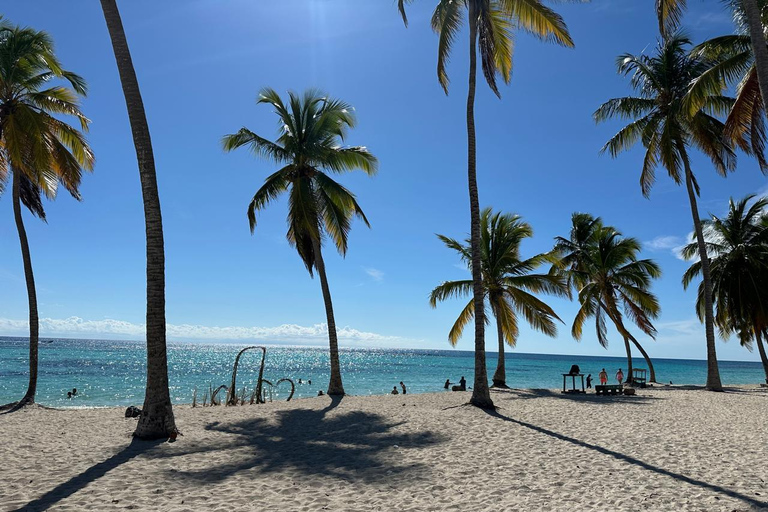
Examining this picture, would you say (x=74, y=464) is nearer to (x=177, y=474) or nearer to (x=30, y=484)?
(x=30, y=484)

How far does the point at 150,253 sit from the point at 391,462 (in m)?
6.26

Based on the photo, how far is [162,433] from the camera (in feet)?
29.6

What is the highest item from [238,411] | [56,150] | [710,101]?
[710,101]

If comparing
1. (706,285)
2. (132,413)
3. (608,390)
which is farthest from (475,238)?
(706,285)

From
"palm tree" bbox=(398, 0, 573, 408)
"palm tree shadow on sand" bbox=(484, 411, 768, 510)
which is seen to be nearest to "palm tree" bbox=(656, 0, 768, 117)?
"palm tree" bbox=(398, 0, 573, 408)

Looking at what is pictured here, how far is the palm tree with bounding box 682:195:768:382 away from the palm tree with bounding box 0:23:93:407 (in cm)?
2986

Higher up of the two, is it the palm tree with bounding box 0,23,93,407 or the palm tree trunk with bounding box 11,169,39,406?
the palm tree with bounding box 0,23,93,407

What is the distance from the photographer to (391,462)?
24.5 ft

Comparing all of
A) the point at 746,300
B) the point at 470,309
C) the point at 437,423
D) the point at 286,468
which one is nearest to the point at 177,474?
the point at 286,468

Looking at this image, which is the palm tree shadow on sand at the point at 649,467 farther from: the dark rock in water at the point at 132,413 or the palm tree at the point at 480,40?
the dark rock in water at the point at 132,413

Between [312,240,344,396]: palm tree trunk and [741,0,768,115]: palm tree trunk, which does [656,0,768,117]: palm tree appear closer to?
[741,0,768,115]: palm tree trunk

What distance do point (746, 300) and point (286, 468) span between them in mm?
25791

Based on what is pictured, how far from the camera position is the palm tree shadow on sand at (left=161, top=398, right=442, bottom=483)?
22.7 feet

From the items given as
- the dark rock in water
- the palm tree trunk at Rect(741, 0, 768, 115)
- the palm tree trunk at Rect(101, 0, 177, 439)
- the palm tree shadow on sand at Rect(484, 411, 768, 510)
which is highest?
the palm tree trunk at Rect(741, 0, 768, 115)
